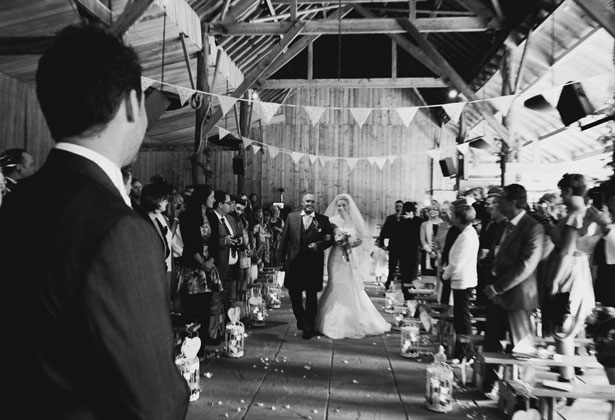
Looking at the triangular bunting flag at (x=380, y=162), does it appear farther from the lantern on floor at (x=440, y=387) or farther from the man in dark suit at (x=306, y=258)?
the lantern on floor at (x=440, y=387)

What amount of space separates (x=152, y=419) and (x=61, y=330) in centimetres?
21

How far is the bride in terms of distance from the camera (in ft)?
21.2

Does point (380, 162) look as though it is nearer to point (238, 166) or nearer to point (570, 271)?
point (238, 166)

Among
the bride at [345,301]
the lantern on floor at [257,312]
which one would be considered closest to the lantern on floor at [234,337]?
the bride at [345,301]

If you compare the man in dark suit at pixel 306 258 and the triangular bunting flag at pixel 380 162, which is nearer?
the man in dark suit at pixel 306 258

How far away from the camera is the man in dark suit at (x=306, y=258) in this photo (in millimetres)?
6391

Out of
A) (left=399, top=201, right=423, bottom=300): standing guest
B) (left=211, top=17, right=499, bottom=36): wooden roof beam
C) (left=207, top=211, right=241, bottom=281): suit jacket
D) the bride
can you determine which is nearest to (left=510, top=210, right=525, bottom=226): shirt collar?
the bride

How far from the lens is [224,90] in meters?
11.9

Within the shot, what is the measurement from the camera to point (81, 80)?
3.03 ft

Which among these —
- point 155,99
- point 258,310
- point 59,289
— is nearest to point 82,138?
point 59,289

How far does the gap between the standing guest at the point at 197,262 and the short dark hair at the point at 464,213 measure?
8.68 ft

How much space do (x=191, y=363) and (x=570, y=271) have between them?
10.8 ft

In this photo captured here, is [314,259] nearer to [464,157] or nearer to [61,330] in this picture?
[61,330]

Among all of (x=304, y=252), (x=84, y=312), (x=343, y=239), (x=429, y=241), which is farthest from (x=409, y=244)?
(x=84, y=312)
